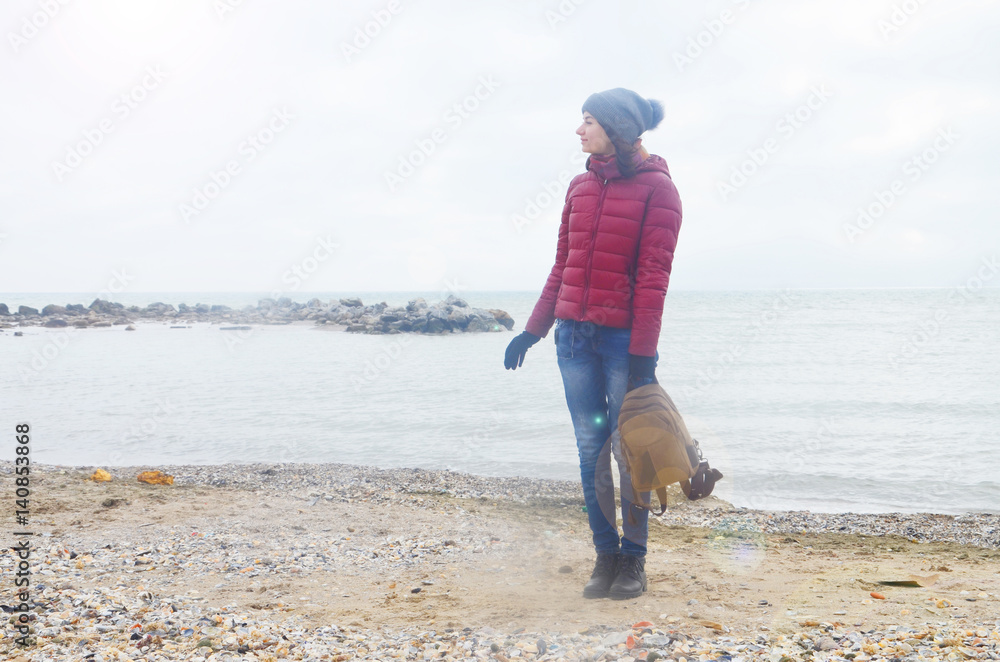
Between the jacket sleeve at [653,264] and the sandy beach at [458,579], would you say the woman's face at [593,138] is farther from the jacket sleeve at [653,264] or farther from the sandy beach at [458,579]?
the sandy beach at [458,579]

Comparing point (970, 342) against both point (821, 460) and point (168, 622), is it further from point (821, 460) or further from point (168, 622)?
point (168, 622)

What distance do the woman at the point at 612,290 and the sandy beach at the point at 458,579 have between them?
454 mm

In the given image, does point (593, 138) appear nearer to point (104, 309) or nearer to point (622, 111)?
point (622, 111)

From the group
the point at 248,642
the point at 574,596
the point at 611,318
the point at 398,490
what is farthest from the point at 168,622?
the point at 398,490

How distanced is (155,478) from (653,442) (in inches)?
231

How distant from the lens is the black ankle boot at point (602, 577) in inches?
135

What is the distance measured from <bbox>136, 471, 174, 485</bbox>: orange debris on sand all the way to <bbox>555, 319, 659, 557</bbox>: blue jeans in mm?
5229

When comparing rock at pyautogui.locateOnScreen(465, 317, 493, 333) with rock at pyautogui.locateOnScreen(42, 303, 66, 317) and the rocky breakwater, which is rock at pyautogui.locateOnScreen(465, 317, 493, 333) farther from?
rock at pyautogui.locateOnScreen(42, 303, 66, 317)

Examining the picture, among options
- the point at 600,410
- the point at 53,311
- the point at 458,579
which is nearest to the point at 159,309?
the point at 53,311

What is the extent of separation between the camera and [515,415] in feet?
38.0

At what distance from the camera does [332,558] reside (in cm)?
429

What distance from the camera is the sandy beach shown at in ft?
8.95

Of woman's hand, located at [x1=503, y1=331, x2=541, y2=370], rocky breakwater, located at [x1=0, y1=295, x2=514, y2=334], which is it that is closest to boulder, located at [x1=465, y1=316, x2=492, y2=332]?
rocky breakwater, located at [x1=0, y1=295, x2=514, y2=334]

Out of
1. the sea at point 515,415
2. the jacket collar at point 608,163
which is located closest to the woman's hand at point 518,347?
the jacket collar at point 608,163
